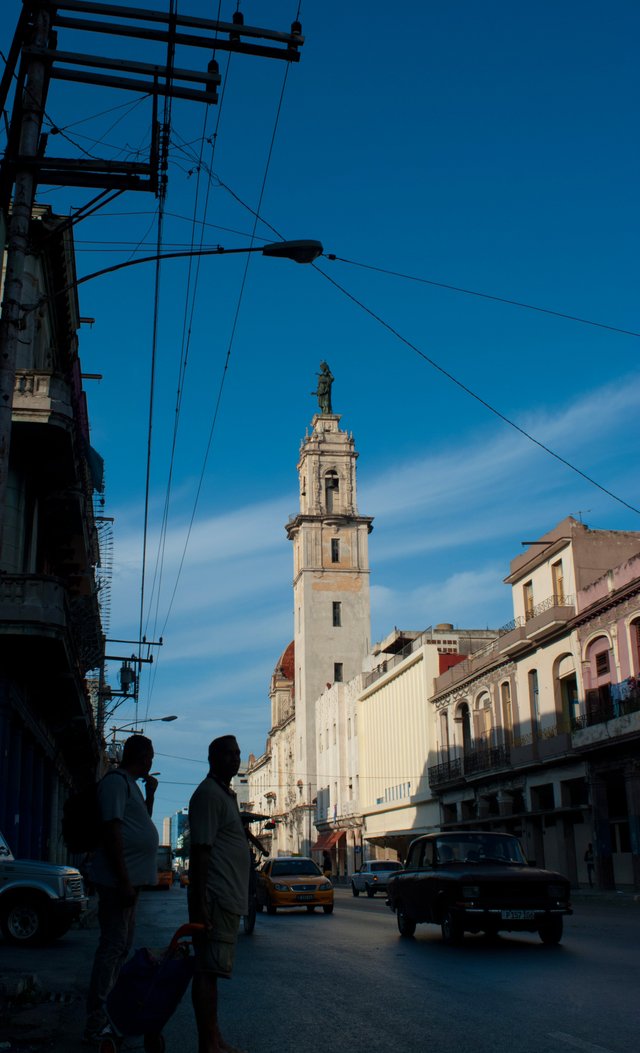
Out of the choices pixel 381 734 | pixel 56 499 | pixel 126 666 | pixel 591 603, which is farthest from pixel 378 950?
pixel 381 734

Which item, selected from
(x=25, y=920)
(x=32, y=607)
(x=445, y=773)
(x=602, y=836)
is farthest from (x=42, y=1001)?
(x=445, y=773)

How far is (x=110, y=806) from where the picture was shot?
6328 millimetres

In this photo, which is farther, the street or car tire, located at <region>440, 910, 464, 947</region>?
car tire, located at <region>440, 910, 464, 947</region>

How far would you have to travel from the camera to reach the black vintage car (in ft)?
44.1

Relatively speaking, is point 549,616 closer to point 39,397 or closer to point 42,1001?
point 39,397

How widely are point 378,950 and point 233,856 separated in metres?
8.44

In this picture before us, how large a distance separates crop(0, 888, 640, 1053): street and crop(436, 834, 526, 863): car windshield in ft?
3.59

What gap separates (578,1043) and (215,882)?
2734mm

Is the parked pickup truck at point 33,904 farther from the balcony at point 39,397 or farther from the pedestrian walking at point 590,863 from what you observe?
the pedestrian walking at point 590,863

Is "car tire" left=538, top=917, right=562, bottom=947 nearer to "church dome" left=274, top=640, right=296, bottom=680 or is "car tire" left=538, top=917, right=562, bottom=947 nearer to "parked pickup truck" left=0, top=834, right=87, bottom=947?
"parked pickup truck" left=0, top=834, right=87, bottom=947

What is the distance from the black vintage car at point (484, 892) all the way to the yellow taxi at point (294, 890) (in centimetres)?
984

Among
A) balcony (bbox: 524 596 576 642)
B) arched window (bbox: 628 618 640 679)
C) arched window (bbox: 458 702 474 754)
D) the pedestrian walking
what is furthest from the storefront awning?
arched window (bbox: 628 618 640 679)

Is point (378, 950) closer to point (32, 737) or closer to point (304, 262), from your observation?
point (304, 262)

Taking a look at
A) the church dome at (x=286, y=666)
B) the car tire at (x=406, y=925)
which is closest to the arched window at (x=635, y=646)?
the car tire at (x=406, y=925)
